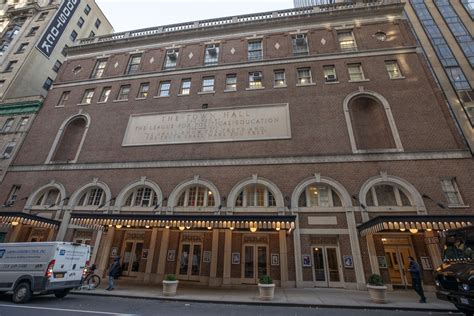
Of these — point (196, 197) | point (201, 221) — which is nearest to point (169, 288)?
point (201, 221)

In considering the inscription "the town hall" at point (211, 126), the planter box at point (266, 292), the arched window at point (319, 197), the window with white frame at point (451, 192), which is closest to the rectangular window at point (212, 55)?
the inscription "the town hall" at point (211, 126)

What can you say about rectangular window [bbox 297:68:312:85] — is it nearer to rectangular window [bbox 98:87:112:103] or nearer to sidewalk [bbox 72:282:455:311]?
sidewalk [bbox 72:282:455:311]

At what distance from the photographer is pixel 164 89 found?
78.4 feet

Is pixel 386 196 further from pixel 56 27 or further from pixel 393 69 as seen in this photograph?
pixel 56 27

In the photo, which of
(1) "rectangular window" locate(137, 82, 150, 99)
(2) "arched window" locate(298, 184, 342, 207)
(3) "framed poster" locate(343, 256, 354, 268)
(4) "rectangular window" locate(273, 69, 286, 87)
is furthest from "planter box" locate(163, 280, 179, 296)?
(1) "rectangular window" locate(137, 82, 150, 99)

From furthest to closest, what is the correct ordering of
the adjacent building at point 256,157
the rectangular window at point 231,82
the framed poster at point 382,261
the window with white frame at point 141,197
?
the rectangular window at point 231,82, the window with white frame at point 141,197, the adjacent building at point 256,157, the framed poster at point 382,261

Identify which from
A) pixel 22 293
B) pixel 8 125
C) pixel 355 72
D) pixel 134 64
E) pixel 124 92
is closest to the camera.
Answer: pixel 22 293

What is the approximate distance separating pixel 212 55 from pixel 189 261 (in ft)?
67.4

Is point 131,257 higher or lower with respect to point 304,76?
lower

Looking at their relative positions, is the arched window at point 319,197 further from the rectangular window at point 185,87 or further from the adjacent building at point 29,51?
the adjacent building at point 29,51

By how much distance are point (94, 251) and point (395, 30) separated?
32.9m

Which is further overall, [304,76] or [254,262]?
[304,76]

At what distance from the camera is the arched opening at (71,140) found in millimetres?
22469

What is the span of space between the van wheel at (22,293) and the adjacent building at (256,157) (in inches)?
209
